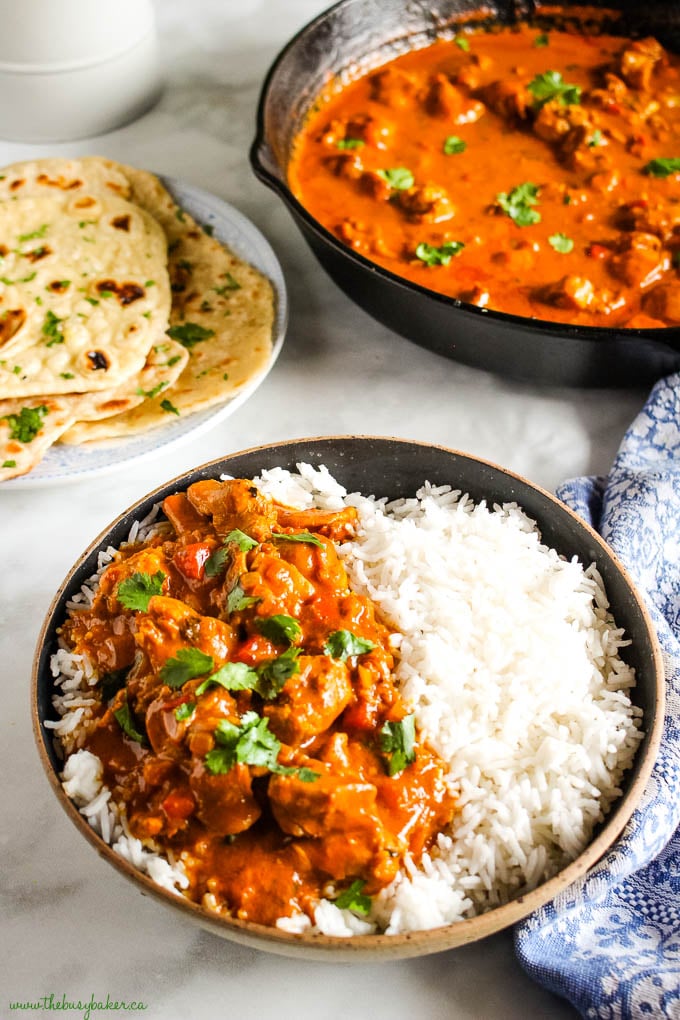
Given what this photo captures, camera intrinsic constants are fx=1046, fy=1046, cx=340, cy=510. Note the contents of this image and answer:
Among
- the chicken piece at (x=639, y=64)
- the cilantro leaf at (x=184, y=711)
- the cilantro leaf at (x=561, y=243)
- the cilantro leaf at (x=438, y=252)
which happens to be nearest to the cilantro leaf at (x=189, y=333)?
the cilantro leaf at (x=438, y=252)

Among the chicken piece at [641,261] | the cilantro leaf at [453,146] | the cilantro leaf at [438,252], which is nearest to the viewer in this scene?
the chicken piece at [641,261]

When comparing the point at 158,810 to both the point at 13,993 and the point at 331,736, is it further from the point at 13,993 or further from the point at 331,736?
the point at 13,993

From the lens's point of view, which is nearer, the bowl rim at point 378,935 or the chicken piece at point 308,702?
the bowl rim at point 378,935

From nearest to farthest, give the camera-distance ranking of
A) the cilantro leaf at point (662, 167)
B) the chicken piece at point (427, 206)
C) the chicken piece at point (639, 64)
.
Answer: the chicken piece at point (427, 206), the cilantro leaf at point (662, 167), the chicken piece at point (639, 64)

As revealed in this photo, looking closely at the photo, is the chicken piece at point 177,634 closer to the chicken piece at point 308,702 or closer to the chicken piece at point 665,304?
the chicken piece at point 308,702

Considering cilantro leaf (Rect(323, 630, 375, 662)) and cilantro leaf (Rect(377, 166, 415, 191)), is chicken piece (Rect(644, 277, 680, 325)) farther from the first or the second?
cilantro leaf (Rect(323, 630, 375, 662))

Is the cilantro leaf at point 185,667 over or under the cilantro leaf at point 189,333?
over

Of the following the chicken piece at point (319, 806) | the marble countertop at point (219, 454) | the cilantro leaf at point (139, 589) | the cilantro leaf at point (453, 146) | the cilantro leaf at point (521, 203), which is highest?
the cilantro leaf at point (453, 146)
